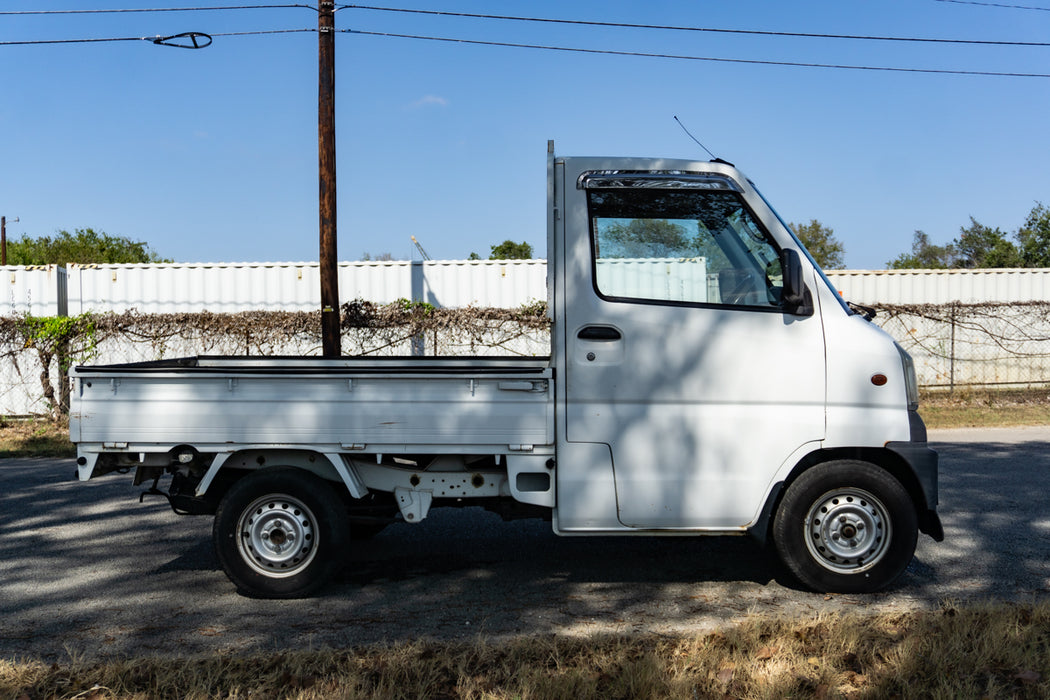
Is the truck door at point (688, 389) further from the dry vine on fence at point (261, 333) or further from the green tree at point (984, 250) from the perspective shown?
the green tree at point (984, 250)

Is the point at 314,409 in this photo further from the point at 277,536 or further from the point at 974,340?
the point at 974,340

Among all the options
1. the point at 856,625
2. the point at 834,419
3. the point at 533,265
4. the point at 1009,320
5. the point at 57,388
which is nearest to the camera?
the point at 856,625

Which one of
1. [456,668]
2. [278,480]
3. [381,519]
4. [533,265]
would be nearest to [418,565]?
[381,519]

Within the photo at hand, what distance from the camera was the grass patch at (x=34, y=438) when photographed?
1141cm

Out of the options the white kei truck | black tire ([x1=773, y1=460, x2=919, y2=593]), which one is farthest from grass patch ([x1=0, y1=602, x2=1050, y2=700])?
the white kei truck

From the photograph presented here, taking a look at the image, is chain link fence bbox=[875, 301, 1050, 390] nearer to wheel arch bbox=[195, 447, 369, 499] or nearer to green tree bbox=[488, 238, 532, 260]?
wheel arch bbox=[195, 447, 369, 499]

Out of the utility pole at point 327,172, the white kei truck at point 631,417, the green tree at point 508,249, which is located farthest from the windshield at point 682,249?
the green tree at point 508,249

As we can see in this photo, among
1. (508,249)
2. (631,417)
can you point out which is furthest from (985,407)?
(508,249)

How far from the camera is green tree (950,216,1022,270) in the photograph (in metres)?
43.3

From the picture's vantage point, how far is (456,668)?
3.72 metres

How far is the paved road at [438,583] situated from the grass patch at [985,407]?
6.43 metres

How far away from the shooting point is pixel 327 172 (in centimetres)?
1094

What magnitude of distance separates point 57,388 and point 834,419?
13.8 m

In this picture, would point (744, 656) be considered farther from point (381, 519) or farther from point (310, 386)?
point (310, 386)
